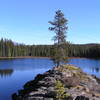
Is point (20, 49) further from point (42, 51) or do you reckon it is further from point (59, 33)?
point (59, 33)

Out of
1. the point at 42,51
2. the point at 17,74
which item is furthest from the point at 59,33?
the point at 42,51

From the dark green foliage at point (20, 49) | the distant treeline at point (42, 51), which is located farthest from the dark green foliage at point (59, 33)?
the distant treeline at point (42, 51)

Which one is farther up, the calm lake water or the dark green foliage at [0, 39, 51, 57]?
the dark green foliage at [0, 39, 51, 57]

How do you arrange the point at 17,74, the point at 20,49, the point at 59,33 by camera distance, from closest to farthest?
the point at 59,33, the point at 17,74, the point at 20,49

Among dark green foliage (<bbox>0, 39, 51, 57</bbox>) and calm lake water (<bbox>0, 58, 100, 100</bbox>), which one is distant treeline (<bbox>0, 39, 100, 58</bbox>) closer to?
dark green foliage (<bbox>0, 39, 51, 57</bbox>)

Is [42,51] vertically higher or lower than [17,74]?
higher

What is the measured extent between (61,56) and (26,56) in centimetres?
11850

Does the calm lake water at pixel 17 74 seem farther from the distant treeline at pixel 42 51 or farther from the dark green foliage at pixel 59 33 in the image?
the distant treeline at pixel 42 51

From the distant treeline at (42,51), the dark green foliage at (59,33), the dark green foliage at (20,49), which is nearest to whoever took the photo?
the dark green foliage at (59,33)

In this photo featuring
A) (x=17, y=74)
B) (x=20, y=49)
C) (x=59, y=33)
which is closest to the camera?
(x=59, y=33)

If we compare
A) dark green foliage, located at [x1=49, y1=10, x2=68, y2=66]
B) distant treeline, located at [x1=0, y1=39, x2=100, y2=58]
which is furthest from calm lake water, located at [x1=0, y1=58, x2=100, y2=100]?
distant treeline, located at [x1=0, y1=39, x2=100, y2=58]

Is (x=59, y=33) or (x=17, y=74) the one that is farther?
(x=17, y=74)

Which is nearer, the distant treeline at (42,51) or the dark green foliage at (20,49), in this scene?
the dark green foliage at (20,49)

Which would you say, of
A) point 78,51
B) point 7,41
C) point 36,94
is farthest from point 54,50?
point 78,51
